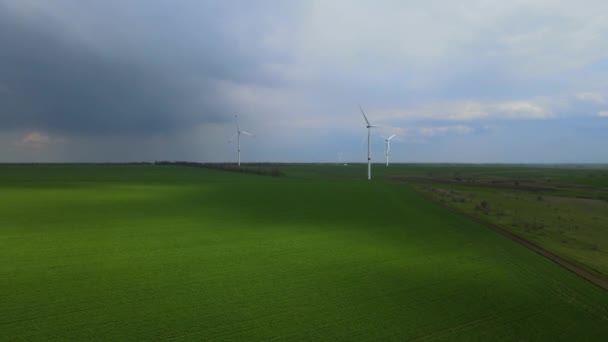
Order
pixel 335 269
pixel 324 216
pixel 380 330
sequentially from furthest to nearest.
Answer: pixel 324 216, pixel 335 269, pixel 380 330

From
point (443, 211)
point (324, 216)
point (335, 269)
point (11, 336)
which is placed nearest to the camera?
point (11, 336)

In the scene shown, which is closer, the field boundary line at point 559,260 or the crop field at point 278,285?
the crop field at point 278,285

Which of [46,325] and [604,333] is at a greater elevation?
[46,325]

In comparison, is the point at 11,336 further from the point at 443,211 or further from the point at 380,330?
the point at 443,211

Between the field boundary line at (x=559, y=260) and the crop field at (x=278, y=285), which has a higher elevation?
the crop field at (x=278, y=285)

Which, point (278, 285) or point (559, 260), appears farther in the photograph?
point (559, 260)

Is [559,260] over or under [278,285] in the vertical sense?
under

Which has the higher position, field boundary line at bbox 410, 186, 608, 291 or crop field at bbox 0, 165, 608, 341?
crop field at bbox 0, 165, 608, 341

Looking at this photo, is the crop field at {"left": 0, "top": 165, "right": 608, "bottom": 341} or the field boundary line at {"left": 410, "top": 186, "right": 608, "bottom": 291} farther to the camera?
the field boundary line at {"left": 410, "top": 186, "right": 608, "bottom": 291}

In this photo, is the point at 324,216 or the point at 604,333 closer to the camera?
the point at 604,333

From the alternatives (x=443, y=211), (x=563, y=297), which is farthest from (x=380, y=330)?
(x=443, y=211)
